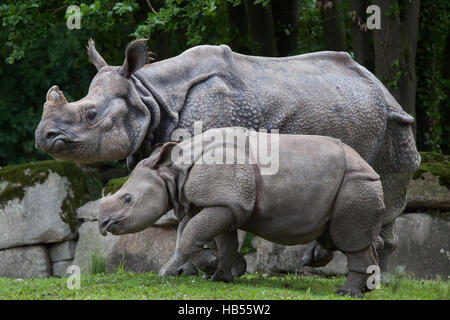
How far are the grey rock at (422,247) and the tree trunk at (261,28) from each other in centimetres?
376

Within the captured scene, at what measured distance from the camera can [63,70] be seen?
14055mm

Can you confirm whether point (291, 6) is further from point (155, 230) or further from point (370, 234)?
point (370, 234)

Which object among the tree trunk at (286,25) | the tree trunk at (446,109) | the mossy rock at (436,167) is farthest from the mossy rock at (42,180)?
the tree trunk at (446,109)

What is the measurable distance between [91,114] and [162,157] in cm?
81

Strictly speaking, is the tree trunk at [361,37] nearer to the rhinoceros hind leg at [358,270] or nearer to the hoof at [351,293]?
the rhinoceros hind leg at [358,270]

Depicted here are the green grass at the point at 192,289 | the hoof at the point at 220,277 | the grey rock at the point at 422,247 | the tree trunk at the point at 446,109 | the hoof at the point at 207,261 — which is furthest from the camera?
the tree trunk at the point at 446,109

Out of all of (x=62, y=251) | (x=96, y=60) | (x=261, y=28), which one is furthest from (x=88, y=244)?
(x=96, y=60)

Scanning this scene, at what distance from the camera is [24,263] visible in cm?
1053

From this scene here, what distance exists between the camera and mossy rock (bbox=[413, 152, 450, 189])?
31.1 ft

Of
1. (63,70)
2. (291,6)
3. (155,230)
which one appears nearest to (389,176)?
(155,230)

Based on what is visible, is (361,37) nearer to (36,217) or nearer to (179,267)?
(36,217)

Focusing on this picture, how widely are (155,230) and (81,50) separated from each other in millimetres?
4939

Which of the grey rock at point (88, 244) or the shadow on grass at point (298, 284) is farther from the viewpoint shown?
the grey rock at point (88, 244)

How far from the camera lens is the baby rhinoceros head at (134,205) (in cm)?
574
